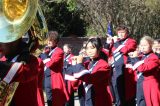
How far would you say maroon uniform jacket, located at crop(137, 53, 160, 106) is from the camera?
7.33m

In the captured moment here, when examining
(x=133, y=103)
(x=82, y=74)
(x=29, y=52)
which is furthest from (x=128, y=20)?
(x=29, y=52)

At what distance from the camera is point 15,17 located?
341cm

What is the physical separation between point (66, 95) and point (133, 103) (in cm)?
144

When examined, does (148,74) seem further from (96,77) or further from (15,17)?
(15,17)

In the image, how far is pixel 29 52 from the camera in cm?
371

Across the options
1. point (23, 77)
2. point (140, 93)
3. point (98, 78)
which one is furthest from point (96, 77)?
point (23, 77)

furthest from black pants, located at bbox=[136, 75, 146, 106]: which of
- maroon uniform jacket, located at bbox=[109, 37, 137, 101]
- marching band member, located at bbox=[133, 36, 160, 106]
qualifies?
maroon uniform jacket, located at bbox=[109, 37, 137, 101]

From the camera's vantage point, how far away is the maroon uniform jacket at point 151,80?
733 cm

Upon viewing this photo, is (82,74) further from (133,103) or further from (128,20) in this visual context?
(128,20)

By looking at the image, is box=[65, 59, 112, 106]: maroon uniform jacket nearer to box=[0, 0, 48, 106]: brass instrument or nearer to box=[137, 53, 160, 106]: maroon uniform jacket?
box=[137, 53, 160, 106]: maroon uniform jacket

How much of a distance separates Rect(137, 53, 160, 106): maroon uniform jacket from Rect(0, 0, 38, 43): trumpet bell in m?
4.05

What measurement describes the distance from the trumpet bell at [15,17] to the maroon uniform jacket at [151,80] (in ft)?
13.3

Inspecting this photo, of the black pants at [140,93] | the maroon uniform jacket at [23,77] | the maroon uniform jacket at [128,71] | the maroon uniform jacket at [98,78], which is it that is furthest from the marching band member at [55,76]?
the maroon uniform jacket at [23,77]

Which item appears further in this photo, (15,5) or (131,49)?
(131,49)
